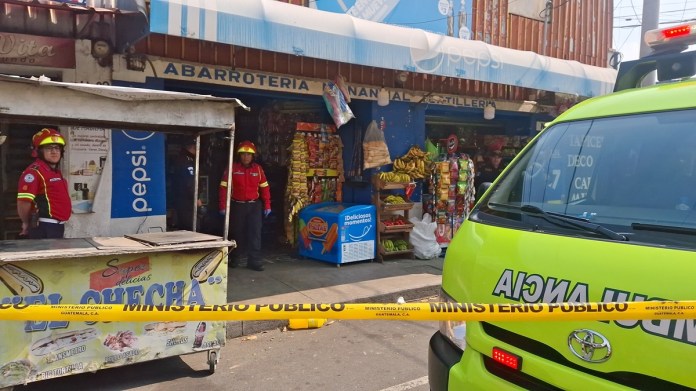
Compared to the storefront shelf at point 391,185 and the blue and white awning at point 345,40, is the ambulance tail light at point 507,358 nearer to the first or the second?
the blue and white awning at point 345,40

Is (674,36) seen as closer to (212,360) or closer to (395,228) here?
(212,360)

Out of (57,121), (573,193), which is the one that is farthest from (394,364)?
(57,121)

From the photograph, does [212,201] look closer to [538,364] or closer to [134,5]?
[134,5]

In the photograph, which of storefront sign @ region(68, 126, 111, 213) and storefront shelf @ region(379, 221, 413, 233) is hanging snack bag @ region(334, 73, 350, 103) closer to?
storefront shelf @ region(379, 221, 413, 233)

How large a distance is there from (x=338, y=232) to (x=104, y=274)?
13.3ft

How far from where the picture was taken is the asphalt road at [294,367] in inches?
155

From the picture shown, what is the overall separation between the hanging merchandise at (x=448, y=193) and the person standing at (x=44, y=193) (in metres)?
5.71

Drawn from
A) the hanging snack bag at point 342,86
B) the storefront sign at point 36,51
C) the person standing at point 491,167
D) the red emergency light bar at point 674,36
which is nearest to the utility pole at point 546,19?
the person standing at point 491,167

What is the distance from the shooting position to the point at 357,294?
6.09 metres

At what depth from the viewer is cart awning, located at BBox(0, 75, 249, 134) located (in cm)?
325

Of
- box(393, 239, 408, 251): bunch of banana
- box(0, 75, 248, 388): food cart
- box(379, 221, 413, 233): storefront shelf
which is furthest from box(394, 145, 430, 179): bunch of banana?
box(0, 75, 248, 388): food cart

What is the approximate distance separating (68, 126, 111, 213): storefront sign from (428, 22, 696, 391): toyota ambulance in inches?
192

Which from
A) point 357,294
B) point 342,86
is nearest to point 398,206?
point 342,86

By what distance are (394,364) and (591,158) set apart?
2.60 m
